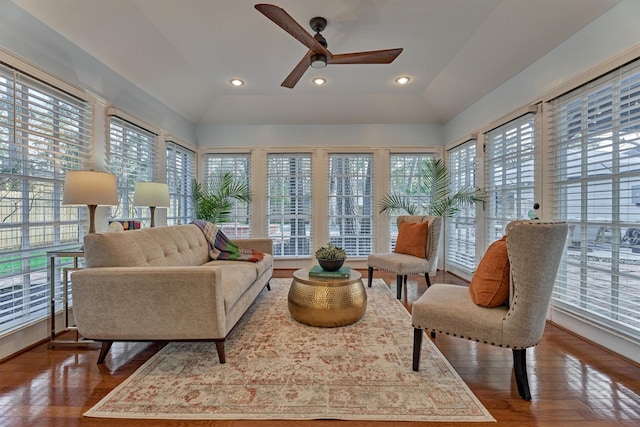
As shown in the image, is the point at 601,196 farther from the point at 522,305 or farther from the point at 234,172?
the point at 234,172

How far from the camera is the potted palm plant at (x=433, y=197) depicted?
4465 mm

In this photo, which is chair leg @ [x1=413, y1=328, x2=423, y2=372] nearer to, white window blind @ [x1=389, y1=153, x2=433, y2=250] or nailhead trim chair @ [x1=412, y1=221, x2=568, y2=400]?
nailhead trim chair @ [x1=412, y1=221, x2=568, y2=400]

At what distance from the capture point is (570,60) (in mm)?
2559

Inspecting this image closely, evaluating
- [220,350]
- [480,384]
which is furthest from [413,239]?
[220,350]

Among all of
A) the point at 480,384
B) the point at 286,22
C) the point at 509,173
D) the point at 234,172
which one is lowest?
the point at 480,384

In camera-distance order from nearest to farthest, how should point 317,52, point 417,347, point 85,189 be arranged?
1. point 417,347
2. point 85,189
3. point 317,52

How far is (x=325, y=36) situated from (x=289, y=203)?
110 inches

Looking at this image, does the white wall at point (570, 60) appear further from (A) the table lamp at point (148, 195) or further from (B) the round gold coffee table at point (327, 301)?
(A) the table lamp at point (148, 195)

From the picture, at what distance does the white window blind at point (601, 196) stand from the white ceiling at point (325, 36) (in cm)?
67

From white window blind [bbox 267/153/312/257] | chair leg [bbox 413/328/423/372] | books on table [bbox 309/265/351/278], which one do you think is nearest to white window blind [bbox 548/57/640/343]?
chair leg [bbox 413/328/423/372]

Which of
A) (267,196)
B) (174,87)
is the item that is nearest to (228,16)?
(174,87)

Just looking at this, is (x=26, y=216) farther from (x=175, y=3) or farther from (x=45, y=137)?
(x=175, y=3)

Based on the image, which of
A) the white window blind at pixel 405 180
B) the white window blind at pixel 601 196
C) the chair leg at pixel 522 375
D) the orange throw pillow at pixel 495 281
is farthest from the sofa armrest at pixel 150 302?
the white window blind at pixel 405 180

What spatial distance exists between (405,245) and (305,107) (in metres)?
2.67
